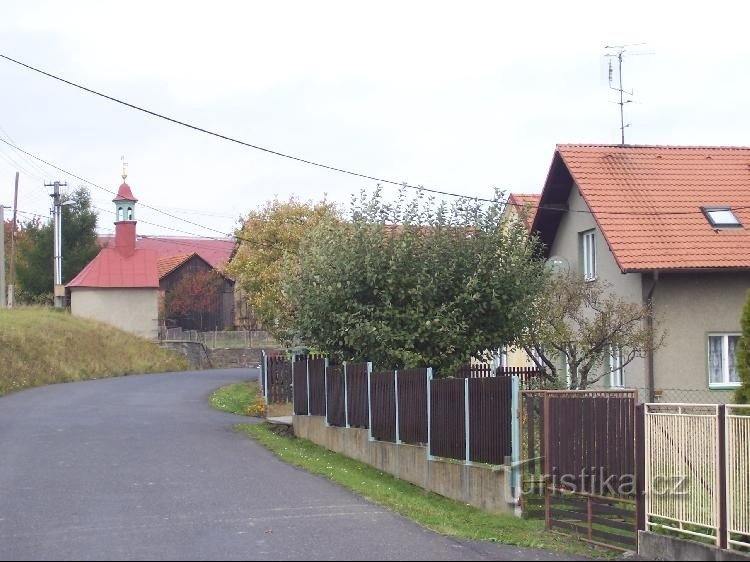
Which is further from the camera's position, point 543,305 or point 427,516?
point 543,305

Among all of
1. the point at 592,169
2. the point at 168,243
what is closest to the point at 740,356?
the point at 592,169

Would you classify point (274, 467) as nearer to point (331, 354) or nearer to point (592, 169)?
point (331, 354)

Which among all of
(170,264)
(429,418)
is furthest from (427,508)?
(170,264)

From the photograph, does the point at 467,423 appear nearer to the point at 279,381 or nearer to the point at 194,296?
the point at 279,381

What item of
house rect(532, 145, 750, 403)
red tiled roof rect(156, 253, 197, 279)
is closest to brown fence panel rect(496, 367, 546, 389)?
house rect(532, 145, 750, 403)

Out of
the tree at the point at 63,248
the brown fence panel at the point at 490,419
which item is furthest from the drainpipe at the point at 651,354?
the tree at the point at 63,248

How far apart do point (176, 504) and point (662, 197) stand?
15.2 meters

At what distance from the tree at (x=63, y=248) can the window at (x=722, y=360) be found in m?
49.8

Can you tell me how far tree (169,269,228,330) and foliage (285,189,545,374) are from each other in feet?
172

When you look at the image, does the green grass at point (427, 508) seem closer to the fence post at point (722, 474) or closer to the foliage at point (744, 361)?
the fence post at point (722, 474)

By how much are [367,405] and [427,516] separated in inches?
250

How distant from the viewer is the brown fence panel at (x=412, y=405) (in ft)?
53.5

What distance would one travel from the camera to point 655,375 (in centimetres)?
2181

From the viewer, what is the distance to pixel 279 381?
2759cm
